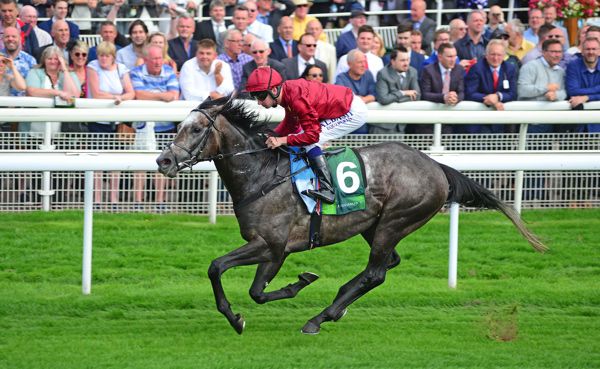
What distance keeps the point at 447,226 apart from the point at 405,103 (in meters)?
1.05

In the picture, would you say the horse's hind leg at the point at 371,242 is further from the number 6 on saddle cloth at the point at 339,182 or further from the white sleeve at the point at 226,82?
the white sleeve at the point at 226,82

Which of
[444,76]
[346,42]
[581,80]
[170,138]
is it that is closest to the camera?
[170,138]

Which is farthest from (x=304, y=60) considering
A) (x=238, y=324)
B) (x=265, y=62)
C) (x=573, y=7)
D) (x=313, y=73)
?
(x=238, y=324)

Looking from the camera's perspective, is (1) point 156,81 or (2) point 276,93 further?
(1) point 156,81

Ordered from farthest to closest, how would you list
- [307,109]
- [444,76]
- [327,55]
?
[327,55] → [444,76] → [307,109]

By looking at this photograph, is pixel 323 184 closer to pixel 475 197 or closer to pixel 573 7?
pixel 475 197

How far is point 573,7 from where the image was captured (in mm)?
12328

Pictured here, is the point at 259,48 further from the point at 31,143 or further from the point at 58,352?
the point at 58,352

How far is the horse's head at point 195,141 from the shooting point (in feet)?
20.2

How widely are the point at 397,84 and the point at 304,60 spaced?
103 centimetres

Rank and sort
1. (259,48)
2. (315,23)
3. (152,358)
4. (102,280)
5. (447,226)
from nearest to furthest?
(152,358) < (102,280) < (447,226) < (259,48) < (315,23)

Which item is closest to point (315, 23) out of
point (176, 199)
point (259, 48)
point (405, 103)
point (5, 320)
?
point (259, 48)

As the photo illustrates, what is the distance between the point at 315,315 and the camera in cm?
686

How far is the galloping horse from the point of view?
6.27 m
